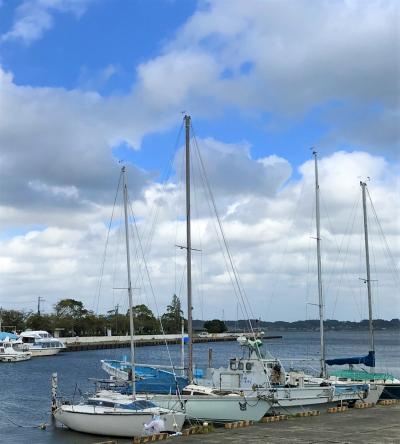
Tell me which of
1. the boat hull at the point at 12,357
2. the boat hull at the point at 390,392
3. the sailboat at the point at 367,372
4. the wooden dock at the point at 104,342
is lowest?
the wooden dock at the point at 104,342

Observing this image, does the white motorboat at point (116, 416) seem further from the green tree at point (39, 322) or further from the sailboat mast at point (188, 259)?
the green tree at point (39, 322)

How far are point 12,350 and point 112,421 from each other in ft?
245

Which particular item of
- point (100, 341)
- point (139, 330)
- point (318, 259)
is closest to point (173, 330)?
point (139, 330)

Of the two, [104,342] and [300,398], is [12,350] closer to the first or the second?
[104,342]

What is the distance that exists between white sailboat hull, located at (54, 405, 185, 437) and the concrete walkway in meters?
2.25

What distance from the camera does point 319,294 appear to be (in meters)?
40.9

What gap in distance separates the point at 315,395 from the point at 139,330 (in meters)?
158

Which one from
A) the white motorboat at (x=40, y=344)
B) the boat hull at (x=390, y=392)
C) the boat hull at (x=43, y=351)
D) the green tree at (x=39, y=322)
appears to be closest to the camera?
the boat hull at (x=390, y=392)

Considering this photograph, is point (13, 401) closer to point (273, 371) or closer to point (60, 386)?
point (60, 386)

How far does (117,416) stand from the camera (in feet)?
88.8

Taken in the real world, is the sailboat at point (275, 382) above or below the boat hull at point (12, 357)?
above

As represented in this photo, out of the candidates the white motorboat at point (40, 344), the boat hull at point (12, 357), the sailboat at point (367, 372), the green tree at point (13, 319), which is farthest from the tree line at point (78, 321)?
the sailboat at point (367, 372)

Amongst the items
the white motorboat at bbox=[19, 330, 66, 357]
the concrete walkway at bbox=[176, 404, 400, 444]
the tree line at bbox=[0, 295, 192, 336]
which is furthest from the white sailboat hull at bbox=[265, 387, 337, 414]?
the tree line at bbox=[0, 295, 192, 336]

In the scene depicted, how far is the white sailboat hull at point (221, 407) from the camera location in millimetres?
28500
